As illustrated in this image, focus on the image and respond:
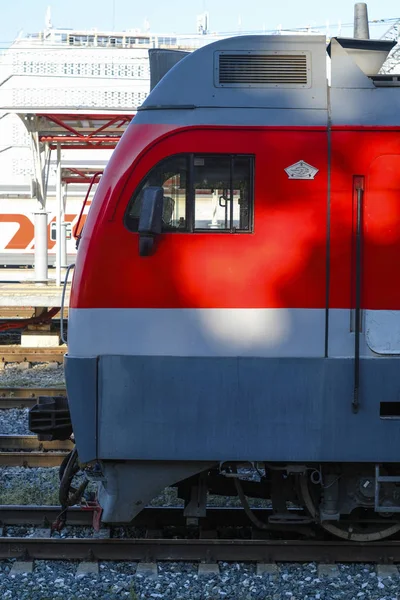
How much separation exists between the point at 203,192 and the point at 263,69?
3.30ft

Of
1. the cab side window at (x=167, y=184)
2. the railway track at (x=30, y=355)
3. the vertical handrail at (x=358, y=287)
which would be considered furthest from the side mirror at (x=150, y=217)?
the railway track at (x=30, y=355)

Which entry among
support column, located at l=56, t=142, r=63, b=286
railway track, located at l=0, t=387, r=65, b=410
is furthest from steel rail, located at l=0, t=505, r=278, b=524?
support column, located at l=56, t=142, r=63, b=286

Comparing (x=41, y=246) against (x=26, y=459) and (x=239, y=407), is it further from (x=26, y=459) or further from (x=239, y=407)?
(x=239, y=407)

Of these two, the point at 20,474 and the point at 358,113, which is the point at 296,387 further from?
the point at 20,474

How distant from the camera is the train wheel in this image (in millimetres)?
5902

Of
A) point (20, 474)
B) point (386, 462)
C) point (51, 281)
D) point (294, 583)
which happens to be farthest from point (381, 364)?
point (51, 281)

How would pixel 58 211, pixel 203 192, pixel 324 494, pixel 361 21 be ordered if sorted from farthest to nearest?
pixel 58 211 → pixel 361 21 → pixel 324 494 → pixel 203 192

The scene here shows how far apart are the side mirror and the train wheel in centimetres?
217

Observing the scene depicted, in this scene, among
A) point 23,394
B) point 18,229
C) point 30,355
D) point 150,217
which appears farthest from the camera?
point 18,229

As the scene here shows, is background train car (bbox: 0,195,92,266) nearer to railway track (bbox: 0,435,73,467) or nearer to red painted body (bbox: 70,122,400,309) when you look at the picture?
railway track (bbox: 0,435,73,467)

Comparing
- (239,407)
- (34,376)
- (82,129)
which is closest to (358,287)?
(239,407)

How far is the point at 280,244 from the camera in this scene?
5.34 m

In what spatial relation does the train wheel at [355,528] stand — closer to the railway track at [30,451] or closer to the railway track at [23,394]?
the railway track at [30,451]

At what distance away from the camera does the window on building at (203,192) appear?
5.38 m
